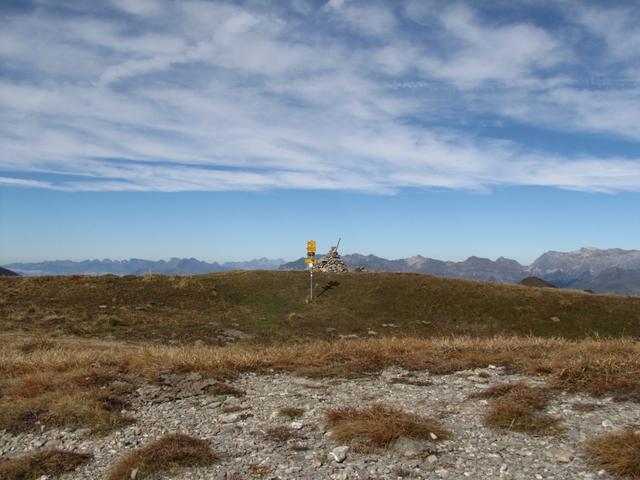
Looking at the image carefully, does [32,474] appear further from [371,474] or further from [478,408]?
[478,408]

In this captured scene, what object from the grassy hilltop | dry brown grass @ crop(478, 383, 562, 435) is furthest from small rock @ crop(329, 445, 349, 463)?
the grassy hilltop

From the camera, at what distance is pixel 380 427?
867 centimetres

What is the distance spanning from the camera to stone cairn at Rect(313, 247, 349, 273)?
205 feet

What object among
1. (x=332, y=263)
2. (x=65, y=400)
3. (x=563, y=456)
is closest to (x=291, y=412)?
(x=65, y=400)

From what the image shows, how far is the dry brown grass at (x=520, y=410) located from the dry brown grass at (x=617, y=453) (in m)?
0.94

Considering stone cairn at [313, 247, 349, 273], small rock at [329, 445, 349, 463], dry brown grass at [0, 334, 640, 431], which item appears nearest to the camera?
small rock at [329, 445, 349, 463]

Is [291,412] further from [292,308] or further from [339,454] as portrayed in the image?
[292,308]

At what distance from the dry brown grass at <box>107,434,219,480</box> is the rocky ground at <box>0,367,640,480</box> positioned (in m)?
0.25

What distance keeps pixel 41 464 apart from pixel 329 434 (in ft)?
16.0

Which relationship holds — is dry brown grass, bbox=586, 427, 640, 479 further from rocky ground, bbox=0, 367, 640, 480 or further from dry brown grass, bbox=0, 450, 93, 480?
dry brown grass, bbox=0, 450, 93, 480

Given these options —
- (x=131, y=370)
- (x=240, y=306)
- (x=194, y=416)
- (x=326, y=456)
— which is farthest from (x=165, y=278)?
(x=326, y=456)

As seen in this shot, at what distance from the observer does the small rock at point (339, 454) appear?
26.3ft

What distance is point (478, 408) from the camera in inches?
407

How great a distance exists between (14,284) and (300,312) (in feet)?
80.7
